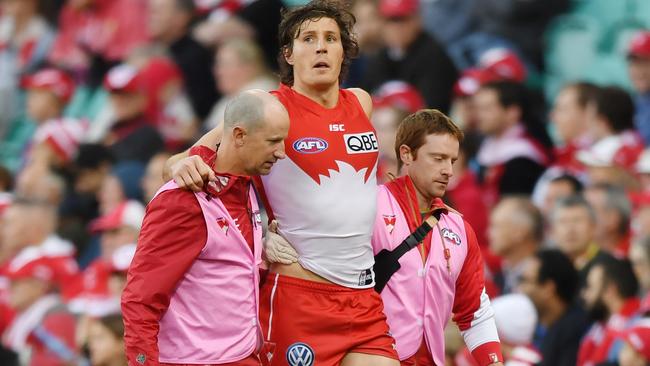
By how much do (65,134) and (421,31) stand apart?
3.91 meters

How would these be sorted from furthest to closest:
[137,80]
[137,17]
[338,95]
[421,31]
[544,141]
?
[137,17]
[137,80]
[421,31]
[544,141]
[338,95]

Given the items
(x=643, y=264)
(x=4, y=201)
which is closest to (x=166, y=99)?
(x=4, y=201)

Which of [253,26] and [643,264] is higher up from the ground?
[253,26]

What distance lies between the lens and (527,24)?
12352mm

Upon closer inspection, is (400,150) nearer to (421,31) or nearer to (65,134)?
(421,31)

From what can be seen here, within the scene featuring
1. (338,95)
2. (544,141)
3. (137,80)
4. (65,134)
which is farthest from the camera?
(65,134)

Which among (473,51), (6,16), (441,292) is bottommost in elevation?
(441,292)

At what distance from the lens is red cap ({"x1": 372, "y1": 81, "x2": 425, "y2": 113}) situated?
1145 cm

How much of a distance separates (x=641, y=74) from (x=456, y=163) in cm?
151

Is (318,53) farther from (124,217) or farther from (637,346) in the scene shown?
(124,217)

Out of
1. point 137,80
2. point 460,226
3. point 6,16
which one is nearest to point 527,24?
point 137,80

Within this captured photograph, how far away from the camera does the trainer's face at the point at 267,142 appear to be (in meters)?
6.22

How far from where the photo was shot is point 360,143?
6.69m

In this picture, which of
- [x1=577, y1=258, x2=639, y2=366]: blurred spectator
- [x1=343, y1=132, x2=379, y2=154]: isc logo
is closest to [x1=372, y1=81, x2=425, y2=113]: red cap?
[x1=577, y1=258, x2=639, y2=366]: blurred spectator
